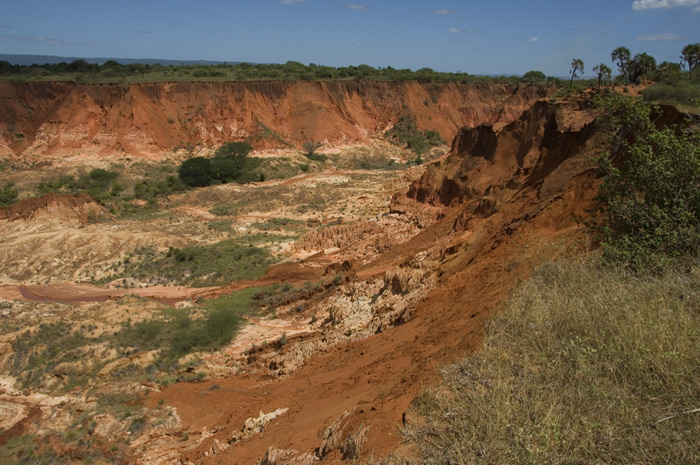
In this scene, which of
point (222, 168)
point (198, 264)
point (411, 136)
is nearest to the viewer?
point (198, 264)

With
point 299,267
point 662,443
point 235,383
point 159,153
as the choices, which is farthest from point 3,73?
point 662,443

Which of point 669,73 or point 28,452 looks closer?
point 28,452

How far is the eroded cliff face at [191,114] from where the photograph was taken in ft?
132

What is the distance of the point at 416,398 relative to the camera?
500 centimetres

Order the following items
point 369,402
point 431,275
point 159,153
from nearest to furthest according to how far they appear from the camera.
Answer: point 369,402, point 431,275, point 159,153

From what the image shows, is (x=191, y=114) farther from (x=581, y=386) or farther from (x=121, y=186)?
(x=581, y=386)

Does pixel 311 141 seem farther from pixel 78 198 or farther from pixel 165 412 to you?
pixel 165 412

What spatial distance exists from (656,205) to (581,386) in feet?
12.2

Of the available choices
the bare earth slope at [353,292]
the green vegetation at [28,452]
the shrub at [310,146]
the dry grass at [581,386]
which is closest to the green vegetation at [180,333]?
the bare earth slope at [353,292]

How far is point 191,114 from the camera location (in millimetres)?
44031

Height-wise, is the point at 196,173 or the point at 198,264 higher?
the point at 196,173

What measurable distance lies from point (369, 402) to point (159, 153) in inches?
1552

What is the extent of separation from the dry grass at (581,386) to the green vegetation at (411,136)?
45.5 m

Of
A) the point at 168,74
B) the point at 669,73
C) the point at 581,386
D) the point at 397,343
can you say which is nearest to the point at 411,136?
the point at 168,74
